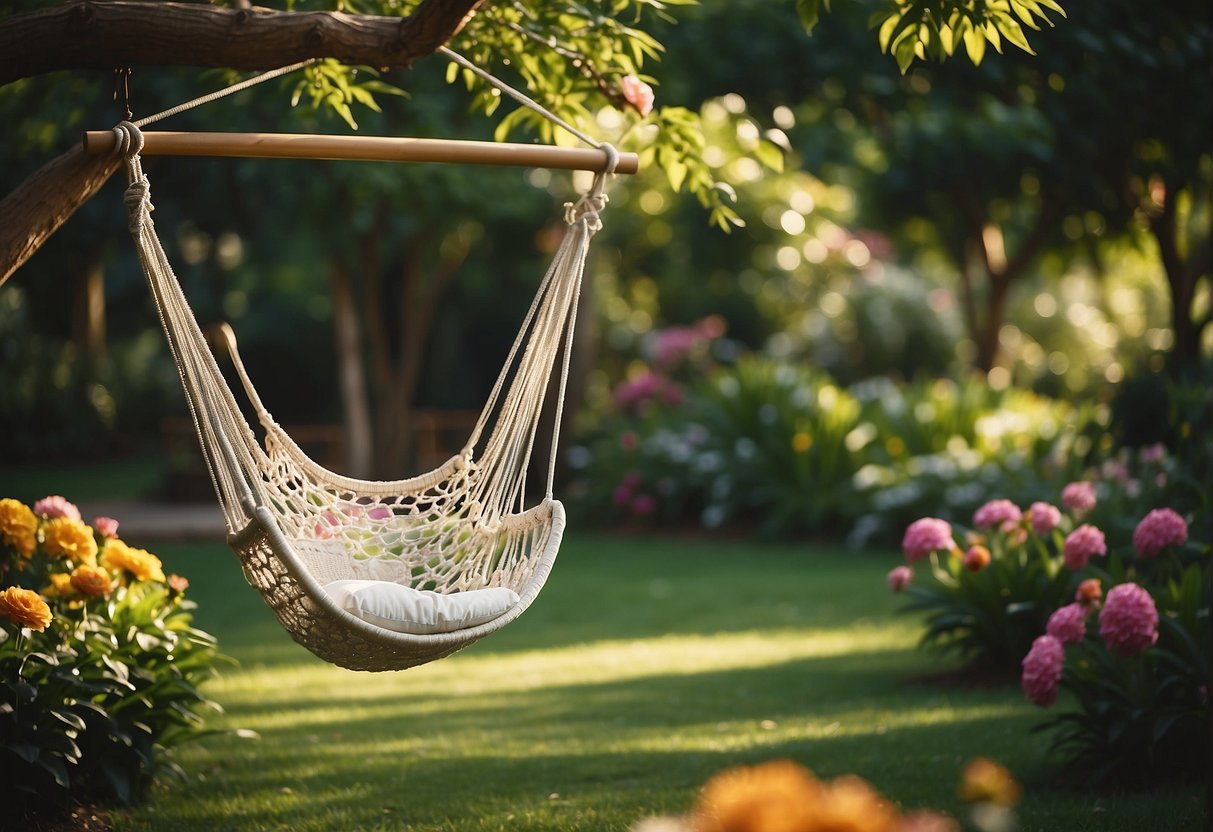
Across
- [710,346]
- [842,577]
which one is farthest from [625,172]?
[710,346]

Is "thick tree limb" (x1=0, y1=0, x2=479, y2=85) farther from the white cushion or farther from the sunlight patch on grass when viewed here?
the sunlight patch on grass

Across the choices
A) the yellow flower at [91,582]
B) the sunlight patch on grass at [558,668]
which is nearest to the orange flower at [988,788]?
the yellow flower at [91,582]

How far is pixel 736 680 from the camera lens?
14.9 feet

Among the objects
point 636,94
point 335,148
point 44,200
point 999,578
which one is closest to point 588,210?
point 636,94

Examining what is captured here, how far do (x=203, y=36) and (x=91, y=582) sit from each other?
1.18 m

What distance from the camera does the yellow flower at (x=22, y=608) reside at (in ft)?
8.55

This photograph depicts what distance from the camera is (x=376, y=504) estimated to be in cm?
322

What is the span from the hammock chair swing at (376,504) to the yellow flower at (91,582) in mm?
351

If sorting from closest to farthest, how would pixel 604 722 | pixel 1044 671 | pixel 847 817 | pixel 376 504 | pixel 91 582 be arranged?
pixel 847 817 → pixel 91 582 → pixel 1044 671 → pixel 376 504 → pixel 604 722

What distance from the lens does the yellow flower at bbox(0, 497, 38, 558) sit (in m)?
2.99

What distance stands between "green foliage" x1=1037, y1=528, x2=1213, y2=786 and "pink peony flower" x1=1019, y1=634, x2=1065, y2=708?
15cm

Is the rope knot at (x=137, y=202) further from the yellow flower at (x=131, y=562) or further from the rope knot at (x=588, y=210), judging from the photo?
the rope knot at (x=588, y=210)

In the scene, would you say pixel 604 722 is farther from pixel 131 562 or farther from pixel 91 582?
pixel 91 582

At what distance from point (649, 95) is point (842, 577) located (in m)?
4.05
